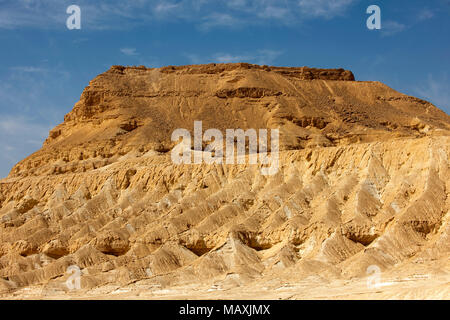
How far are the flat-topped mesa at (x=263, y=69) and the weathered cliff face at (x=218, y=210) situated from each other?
1753 cm

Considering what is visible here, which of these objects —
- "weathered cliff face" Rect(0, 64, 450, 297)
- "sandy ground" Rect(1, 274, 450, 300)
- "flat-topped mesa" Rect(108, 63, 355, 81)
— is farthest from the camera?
"flat-topped mesa" Rect(108, 63, 355, 81)

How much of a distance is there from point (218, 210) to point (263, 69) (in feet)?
199

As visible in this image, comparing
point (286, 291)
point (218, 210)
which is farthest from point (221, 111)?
point (286, 291)

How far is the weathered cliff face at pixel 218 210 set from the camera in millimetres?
50719

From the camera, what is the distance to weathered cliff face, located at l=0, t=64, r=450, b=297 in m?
50.7

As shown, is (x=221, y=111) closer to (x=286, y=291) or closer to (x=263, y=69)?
(x=263, y=69)

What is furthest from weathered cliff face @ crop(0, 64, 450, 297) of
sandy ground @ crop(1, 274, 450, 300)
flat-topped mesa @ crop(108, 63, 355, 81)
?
flat-topped mesa @ crop(108, 63, 355, 81)

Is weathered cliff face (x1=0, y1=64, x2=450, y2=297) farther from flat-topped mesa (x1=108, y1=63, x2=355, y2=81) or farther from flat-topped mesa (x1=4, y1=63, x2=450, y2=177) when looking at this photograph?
flat-topped mesa (x1=108, y1=63, x2=355, y2=81)

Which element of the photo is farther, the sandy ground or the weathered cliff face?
the weathered cliff face

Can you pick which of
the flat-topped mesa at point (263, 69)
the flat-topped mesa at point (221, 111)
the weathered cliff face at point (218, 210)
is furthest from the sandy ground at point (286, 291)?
the flat-topped mesa at point (263, 69)

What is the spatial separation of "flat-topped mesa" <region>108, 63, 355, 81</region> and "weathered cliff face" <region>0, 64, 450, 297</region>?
1753 cm
